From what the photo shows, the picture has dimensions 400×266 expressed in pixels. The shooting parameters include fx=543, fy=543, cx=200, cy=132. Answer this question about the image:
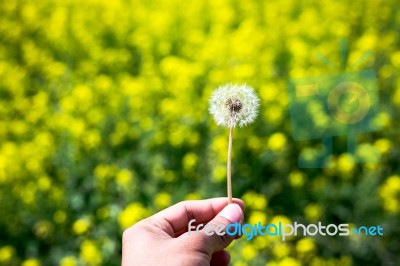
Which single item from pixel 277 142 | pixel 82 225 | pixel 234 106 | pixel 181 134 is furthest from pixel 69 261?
pixel 234 106

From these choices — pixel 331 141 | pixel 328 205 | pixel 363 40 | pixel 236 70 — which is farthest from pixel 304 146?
pixel 363 40

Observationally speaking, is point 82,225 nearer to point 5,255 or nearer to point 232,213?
point 5,255

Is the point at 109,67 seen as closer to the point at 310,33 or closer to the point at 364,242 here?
the point at 310,33

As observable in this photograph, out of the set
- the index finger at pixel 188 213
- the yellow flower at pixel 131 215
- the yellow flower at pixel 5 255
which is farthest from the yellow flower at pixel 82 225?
the index finger at pixel 188 213

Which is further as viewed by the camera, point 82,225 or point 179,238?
point 82,225

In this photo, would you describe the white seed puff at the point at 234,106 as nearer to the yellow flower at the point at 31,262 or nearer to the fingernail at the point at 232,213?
the fingernail at the point at 232,213

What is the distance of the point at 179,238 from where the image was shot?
108 centimetres

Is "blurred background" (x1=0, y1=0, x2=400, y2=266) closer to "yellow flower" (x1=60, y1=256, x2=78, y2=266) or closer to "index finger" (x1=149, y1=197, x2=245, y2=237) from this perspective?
"yellow flower" (x1=60, y1=256, x2=78, y2=266)

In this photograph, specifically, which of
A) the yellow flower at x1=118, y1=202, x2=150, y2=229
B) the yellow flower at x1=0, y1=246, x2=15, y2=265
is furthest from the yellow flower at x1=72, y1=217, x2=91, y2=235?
the yellow flower at x1=0, y1=246, x2=15, y2=265

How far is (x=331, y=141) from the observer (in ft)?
7.57

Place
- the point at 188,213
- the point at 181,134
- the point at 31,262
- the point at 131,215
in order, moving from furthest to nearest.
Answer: the point at 181,134, the point at 31,262, the point at 131,215, the point at 188,213

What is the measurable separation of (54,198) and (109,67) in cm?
90

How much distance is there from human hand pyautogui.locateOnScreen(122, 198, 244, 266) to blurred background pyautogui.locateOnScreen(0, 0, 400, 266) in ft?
2.27

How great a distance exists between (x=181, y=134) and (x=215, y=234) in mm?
1242
